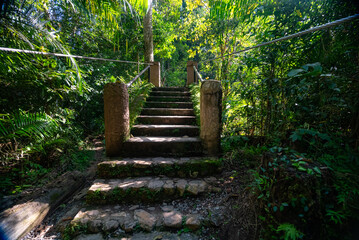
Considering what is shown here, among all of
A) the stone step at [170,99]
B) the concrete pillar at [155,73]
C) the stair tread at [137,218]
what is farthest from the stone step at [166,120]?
the concrete pillar at [155,73]

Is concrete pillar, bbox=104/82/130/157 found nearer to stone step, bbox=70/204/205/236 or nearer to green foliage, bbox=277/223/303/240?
stone step, bbox=70/204/205/236

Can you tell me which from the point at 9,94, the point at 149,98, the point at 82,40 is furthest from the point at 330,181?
the point at 82,40

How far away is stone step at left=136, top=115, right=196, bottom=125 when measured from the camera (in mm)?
3598

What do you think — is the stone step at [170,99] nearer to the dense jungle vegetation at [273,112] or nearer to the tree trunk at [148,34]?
the dense jungle vegetation at [273,112]

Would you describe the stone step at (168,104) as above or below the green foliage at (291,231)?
above

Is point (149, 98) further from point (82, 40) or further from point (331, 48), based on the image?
point (331, 48)

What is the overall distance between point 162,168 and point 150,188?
1.25 feet

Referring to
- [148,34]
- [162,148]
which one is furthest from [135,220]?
[148,34]

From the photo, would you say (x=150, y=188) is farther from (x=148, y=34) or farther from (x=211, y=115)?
(x=148, y=34)

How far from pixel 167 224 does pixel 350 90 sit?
6.83 ft

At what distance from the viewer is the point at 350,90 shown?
1.29m

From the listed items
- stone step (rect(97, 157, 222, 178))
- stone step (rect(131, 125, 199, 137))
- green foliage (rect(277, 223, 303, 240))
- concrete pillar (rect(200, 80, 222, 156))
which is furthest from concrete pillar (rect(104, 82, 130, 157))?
green foliage (rect(277, 223, 303, 240))

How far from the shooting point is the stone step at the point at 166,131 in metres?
3.17

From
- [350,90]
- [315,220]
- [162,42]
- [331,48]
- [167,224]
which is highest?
[162,42]
